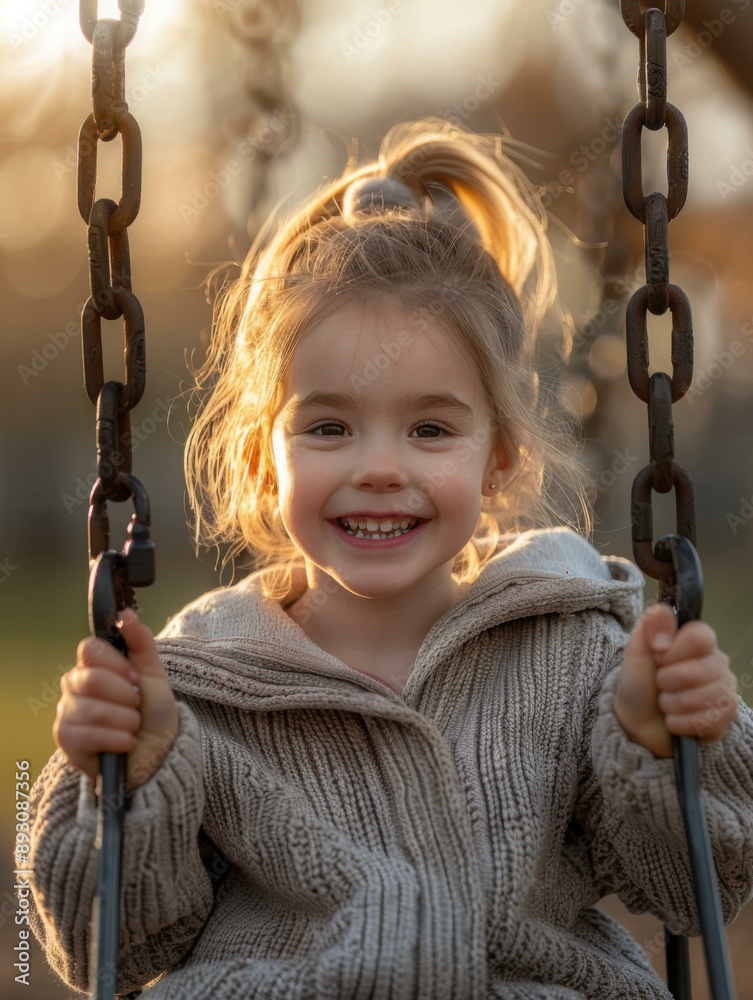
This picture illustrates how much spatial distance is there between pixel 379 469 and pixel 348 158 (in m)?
0.84

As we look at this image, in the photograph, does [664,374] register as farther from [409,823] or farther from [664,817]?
[409,823]

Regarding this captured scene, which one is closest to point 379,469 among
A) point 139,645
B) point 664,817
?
point 139,645

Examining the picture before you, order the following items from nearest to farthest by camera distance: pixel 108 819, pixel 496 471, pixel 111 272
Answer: pixel 108 819, pixel 111 272, pixel 496 471

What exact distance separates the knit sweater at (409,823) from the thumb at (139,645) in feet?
0.37

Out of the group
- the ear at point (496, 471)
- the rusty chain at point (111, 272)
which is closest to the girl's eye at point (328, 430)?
the ear at point (496, 471)

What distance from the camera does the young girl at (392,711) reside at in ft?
4.74

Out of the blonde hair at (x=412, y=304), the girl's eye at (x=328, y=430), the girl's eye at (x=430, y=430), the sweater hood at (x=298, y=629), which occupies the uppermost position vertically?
the blonde hair at (x=412, y=304)

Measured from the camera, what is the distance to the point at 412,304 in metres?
1.78

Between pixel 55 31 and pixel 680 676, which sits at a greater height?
pixel 55 31

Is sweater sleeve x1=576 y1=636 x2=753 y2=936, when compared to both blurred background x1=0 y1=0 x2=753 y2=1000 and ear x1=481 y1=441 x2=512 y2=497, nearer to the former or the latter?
ear x1=481 y1=441 x2=512 y2=497

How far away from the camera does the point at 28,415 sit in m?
15.9

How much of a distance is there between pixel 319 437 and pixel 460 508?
23 centimetres

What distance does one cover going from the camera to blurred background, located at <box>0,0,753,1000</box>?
10.0ft

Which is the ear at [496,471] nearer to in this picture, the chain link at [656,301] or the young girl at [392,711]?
the young girl at [392,711]
